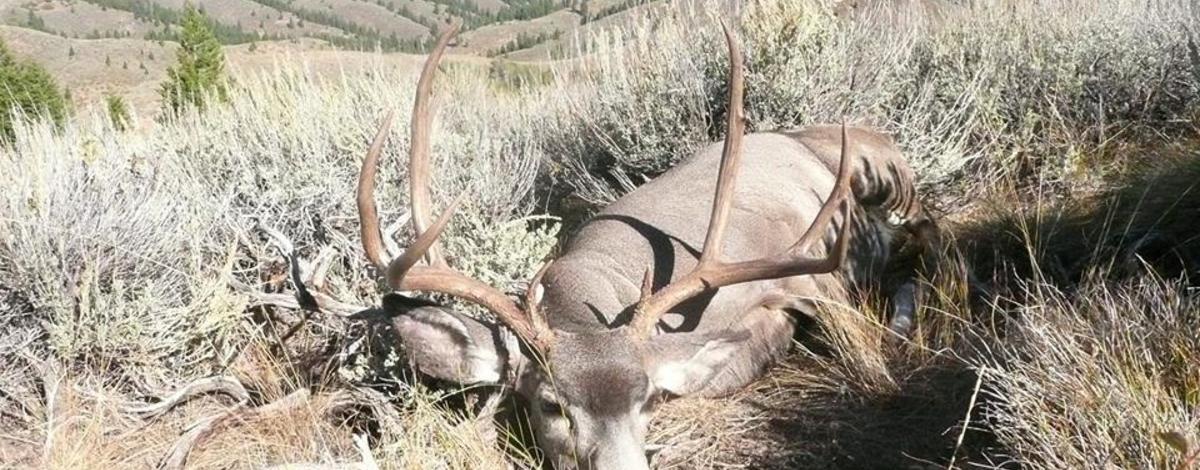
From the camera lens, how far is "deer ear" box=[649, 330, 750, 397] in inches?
128

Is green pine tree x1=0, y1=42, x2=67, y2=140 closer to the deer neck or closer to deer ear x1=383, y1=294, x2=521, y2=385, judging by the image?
the deer neck

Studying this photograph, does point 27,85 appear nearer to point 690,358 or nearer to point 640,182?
point 640,182

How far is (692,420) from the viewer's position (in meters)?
3.54

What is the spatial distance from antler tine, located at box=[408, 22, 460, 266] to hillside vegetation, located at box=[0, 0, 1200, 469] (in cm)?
54

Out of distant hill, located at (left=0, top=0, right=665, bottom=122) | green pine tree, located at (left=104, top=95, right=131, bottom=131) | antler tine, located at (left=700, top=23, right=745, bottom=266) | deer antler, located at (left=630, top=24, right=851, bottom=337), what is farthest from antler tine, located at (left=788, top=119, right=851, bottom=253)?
green pine tree, located at (left=104, top=95, right=131, bottom=131)

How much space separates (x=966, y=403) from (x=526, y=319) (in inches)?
55.4

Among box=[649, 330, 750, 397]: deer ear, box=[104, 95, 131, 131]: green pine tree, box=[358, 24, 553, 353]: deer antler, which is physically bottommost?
box=[104, 95, 131, 131]: green pine tree

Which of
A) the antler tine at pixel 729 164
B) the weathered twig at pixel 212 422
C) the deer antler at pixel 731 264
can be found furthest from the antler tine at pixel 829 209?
the weathered twig at pixel 212 422

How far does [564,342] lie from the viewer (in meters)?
3.12

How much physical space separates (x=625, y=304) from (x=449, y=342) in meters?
0.80

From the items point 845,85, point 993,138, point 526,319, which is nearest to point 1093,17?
point 993,138

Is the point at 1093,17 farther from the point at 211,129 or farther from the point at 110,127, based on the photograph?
the point at 110,127

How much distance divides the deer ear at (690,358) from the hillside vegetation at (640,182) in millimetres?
226

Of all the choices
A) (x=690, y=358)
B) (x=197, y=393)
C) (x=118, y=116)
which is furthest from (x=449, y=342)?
(x=118, y=116)
